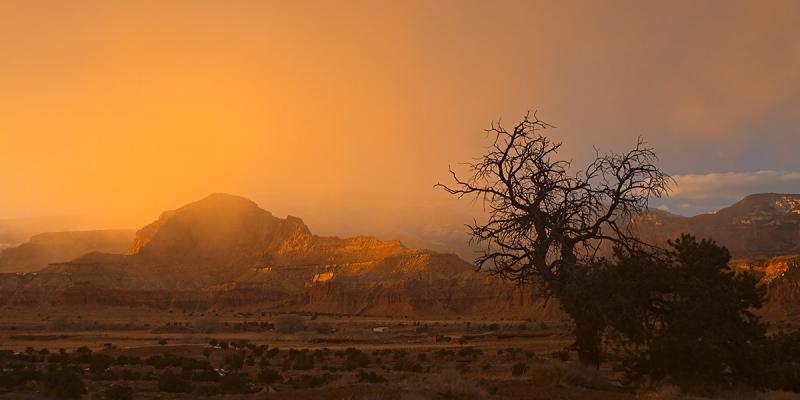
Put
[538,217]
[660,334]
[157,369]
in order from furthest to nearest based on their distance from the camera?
[157,369] → [538,217] → [660,334]

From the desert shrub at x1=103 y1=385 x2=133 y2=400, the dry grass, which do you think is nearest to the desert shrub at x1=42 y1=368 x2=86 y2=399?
the desert shrub at x1=103 y1=385 x2=133 y2=400

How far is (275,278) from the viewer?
11738 centimetres

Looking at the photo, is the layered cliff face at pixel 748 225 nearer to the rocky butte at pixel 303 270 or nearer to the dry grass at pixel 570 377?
the rocky butte at pixel 303 270

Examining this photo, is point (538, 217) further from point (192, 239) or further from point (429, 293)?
point (192, 239)

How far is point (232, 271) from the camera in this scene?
133875 mm

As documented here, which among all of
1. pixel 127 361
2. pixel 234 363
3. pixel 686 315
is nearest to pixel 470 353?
pixel 234 363

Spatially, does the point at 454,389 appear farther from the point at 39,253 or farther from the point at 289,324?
the point at 39,253

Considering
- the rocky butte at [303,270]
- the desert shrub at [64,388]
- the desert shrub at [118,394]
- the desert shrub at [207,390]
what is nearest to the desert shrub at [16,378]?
the desert shrub at [64,388]

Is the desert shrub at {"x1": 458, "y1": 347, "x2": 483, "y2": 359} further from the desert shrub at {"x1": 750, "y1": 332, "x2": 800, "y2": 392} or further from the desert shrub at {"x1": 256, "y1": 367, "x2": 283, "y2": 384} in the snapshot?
the desert shrub at {"x1": 750, "y1": 332, "x2": 800, "y2": 392}

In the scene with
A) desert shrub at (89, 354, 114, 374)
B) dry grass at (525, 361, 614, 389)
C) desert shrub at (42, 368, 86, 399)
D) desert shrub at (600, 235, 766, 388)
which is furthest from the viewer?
desert shrub at (89, 354, 114, 374)

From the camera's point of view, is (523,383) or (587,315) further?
(523,383)

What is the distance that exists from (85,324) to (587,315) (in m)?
67.5

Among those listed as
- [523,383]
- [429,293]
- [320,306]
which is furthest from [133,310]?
[523,383]

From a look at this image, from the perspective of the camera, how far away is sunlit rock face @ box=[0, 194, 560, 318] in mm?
95812
